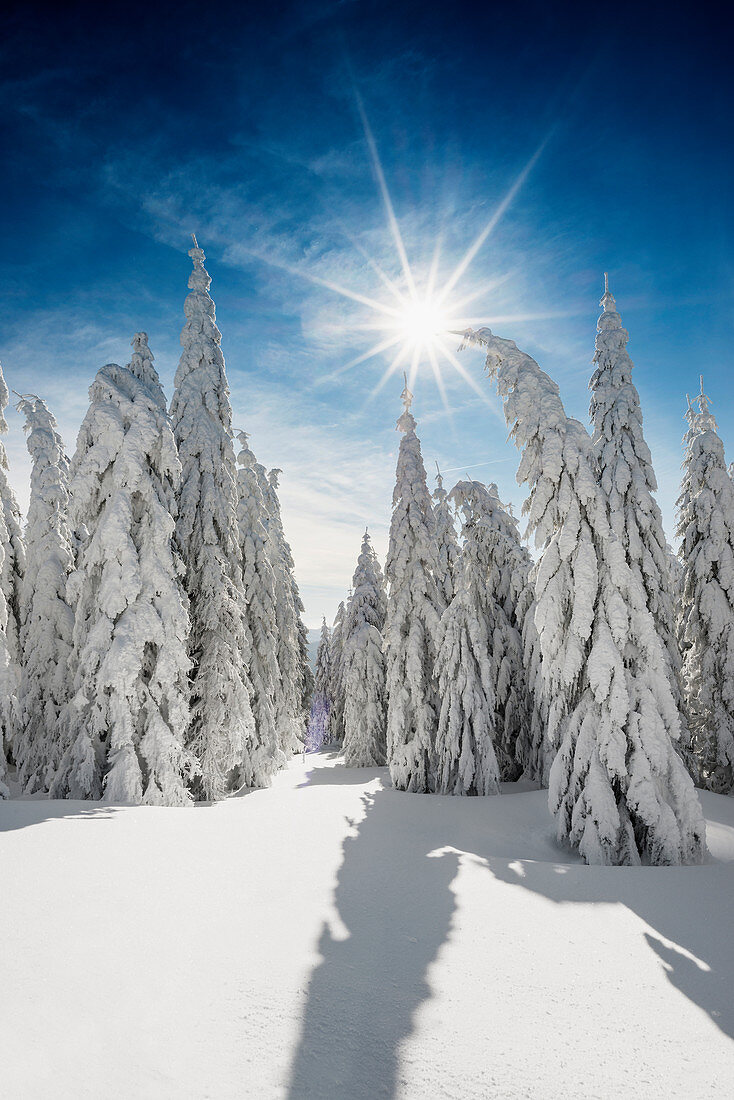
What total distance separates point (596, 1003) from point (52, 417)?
2154 centimetres

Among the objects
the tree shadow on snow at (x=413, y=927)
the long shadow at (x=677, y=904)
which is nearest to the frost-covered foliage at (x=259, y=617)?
the tree shadow on snow at (x=413, y=927)

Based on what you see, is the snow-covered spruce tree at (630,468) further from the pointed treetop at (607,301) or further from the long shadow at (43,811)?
the long shadow at (43,811)

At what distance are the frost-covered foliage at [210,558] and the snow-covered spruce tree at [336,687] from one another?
16.2m

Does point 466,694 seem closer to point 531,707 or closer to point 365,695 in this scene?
point 531,707

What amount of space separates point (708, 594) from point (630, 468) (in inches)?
219

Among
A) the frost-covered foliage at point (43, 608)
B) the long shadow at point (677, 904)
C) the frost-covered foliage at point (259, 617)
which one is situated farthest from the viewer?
the frost-covered foliage at point (259, 617)

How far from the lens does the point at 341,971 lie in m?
4.15

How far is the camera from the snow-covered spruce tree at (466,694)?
15031 mm

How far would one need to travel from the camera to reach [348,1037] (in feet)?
11.0

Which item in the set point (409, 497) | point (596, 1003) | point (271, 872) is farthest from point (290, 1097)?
point (409, 497)

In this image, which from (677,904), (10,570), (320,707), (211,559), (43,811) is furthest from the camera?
(320,707)

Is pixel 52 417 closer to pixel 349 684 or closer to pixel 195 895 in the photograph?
pixel 349 684

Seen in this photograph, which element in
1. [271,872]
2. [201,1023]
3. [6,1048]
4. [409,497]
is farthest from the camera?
[409,497]

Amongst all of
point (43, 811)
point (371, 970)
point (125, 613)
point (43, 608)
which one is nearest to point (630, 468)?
point (125, 613)
